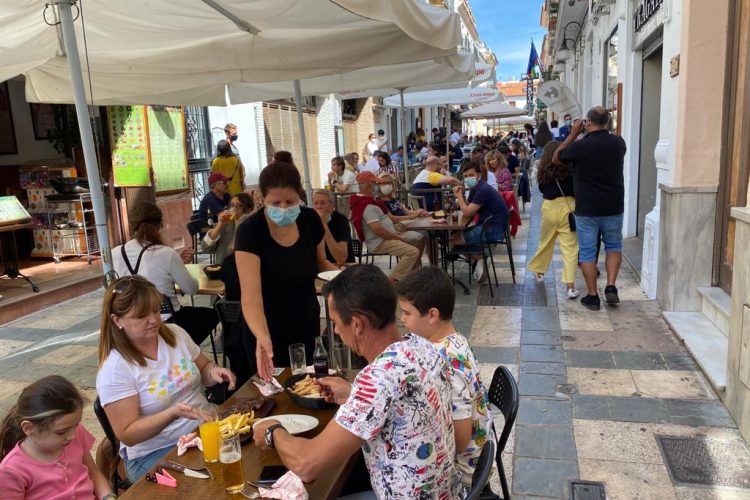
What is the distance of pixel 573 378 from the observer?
4.22 metres

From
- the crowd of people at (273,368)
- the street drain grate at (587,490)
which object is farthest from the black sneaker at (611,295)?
the street drain grate at (587,490)

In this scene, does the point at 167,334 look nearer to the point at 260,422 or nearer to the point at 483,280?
the point at 260,422

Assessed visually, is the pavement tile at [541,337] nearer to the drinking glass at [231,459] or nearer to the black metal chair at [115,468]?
the black metal chair at [115,468]

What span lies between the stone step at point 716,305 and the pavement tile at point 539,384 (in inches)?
56.1

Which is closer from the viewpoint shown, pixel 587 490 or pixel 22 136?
pixel 587 490

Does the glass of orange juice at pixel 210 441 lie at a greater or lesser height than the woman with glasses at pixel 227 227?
lesser

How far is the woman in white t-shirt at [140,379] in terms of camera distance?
2213 millimetres

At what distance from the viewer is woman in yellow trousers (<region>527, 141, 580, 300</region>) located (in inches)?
236

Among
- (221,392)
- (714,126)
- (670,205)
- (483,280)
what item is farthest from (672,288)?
(221,392)

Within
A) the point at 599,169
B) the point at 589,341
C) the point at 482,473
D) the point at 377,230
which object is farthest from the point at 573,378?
the point at 377,230

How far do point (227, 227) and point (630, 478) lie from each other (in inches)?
159

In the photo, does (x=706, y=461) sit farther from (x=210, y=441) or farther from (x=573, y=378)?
(x=210, y=441)

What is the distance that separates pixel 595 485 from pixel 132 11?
400 cm

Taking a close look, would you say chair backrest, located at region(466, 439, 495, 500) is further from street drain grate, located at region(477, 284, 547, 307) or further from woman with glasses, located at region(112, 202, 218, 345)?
street drain grate, located at region(477, 284, 547, 307)
